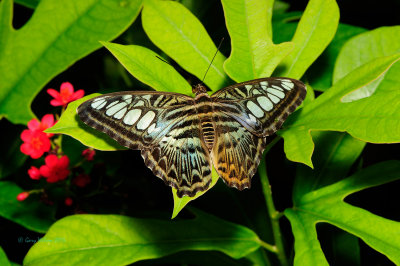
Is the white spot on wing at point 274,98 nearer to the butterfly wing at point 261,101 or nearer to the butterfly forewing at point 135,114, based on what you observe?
the butterfly wing at point 261,101

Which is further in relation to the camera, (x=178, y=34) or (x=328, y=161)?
(x=328, y=161)

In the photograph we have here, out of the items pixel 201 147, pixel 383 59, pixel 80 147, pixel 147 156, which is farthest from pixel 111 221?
pixel 383 59

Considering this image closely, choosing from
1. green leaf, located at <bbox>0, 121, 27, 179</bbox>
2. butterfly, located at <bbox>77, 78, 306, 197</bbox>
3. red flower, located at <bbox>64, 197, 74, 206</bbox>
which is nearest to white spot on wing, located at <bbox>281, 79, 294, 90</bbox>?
butterfly, located at <bbox>77, 78, 306, 197</bbox>

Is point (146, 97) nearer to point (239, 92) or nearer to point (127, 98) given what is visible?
point (127, 98)

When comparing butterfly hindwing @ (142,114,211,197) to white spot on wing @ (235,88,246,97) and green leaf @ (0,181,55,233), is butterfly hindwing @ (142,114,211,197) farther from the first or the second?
Answer: green leaf @ (0,181,55,233)

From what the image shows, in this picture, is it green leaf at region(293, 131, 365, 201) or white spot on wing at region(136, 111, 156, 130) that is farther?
green leaf at region(293, 131, 365, 201)

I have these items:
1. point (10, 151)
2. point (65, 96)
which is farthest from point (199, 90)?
point (10, 151)
